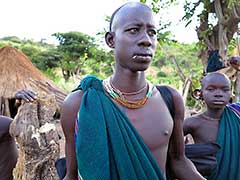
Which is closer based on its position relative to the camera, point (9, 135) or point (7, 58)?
point (9, 135)

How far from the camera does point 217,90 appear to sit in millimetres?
2324

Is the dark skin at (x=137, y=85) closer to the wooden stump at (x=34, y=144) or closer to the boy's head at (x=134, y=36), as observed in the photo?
the boy's head at (x=134, y=36)

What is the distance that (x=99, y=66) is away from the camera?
18406 millimetres

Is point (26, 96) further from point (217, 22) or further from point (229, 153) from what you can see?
point (217, 22)

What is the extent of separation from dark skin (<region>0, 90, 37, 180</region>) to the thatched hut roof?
563 centimetres

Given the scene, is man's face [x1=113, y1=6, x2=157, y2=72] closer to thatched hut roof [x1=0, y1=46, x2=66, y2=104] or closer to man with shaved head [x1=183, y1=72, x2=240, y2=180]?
man with shaved head [x1=183, y1=72, x2=240, y2=180]

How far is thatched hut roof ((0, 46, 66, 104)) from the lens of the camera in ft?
26.2

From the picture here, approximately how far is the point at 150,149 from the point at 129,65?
0.92 ft

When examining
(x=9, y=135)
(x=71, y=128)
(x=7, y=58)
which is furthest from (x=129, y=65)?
(x=7, y=58)

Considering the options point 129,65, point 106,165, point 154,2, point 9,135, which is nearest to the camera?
point 106,165

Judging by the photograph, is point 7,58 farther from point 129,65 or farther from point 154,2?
point 129,65

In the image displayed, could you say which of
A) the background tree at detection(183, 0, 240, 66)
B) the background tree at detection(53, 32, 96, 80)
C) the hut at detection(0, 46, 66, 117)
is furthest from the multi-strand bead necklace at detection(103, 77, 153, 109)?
the background tree at detection(53, 32, 96, 80)

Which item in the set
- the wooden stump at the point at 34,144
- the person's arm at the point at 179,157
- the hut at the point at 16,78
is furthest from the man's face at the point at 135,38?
the hut at the point at 16,78

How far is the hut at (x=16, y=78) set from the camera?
7953 mm
